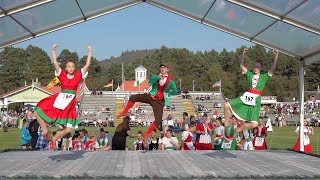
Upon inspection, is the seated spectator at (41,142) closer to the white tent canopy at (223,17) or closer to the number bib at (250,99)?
the white tent canopy at (223,17)

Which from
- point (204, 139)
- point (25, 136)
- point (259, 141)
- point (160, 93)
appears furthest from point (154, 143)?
point (25, 136)

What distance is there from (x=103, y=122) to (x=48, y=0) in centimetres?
3678

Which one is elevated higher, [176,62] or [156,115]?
[176,62]

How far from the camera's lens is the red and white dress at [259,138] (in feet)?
53.1

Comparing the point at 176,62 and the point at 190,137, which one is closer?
the point at 190,137

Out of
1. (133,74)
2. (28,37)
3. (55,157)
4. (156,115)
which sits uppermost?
(133,74)

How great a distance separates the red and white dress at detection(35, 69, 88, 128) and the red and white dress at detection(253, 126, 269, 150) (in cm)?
758

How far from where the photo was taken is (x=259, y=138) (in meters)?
16.4

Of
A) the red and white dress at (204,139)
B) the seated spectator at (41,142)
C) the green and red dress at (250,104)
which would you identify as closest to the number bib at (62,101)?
the green and red dress at (250,104)

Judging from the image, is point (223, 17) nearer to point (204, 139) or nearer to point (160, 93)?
point (204, 139)

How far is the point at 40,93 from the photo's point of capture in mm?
89188

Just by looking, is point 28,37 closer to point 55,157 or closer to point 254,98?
point 55,157

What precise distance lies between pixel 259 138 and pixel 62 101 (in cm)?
819

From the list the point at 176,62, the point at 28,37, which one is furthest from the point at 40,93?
the point at 28,37
